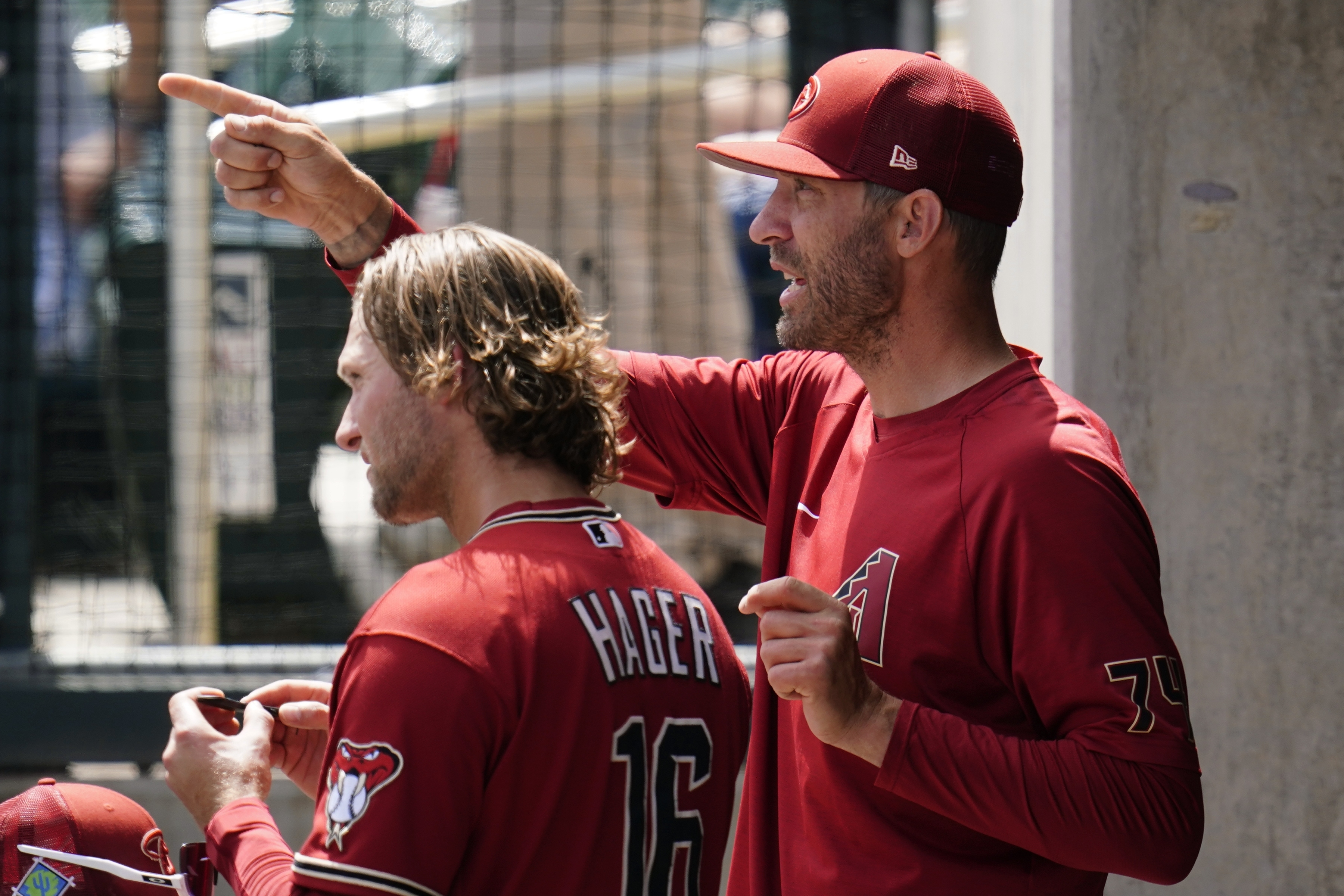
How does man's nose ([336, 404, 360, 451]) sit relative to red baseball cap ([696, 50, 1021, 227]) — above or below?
below

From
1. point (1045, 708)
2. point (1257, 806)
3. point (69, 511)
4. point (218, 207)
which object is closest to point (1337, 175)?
point (1257, 806)

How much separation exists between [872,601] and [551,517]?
0.42m

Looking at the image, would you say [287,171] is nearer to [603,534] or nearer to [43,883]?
[603,534]

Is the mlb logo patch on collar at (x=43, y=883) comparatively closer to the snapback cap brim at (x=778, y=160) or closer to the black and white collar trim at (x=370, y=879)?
the black and white collar trim at (x=370, y=879)

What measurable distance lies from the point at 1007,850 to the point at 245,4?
453 cm

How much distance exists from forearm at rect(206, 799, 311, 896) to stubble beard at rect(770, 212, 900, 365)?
91 cm

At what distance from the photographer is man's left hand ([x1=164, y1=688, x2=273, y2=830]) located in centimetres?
147

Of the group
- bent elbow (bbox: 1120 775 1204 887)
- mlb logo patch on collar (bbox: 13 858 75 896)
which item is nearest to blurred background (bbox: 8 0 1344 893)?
bent elbow (bbox: 1120 775 1204 887)

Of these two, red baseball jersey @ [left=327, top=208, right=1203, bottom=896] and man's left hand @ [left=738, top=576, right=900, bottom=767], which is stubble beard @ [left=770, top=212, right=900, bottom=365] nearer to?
red baseball jersey @ [left=327, top=208, right=1203, bottom=896]

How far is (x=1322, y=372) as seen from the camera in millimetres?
2639

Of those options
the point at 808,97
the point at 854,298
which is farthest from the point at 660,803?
the point at 808,97

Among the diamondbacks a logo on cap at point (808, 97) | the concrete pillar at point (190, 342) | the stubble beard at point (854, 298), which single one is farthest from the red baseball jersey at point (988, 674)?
the concrete pillar at point (190, 342)

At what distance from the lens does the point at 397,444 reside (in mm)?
1534

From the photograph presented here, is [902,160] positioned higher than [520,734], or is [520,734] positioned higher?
[902,160]
